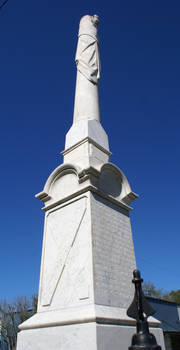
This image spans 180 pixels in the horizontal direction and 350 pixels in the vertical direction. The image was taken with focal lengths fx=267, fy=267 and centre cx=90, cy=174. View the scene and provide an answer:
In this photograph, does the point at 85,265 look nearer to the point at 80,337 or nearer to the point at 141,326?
the point at 80,337

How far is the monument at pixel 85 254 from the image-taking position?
4754mm

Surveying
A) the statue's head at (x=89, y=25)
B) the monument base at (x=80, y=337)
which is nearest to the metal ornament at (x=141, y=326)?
the monument base at (x=80, y=337)

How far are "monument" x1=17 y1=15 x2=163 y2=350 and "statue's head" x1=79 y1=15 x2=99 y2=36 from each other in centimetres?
442

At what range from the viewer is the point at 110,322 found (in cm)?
470

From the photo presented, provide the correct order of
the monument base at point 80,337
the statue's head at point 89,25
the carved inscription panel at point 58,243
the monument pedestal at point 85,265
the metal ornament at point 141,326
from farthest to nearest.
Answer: the statue's head at point 89,25 → the carved inscription panel at point 58,243 → the monument pedestal at point 85,265 → the monument base at point 80,337 → the metal ornament at point 141,326

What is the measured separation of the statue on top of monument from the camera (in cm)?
965

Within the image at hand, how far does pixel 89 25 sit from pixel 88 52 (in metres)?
2.17

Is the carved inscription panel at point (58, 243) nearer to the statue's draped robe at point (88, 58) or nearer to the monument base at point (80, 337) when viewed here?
the monument base at point (80, 337)

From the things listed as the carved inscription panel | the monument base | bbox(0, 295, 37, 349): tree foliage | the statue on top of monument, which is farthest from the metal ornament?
bbox(0, 295, 37, 349): tree foliage

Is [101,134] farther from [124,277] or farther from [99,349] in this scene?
[99,349]

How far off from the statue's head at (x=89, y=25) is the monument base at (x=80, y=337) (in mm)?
10556

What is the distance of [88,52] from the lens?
1015 cm

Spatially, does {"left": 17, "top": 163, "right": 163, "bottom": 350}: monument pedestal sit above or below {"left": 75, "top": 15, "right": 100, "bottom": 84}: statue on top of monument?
below

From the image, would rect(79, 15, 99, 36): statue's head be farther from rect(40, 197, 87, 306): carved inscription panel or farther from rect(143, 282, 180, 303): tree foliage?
rect(143, 282, 180, 303): tree foliage
